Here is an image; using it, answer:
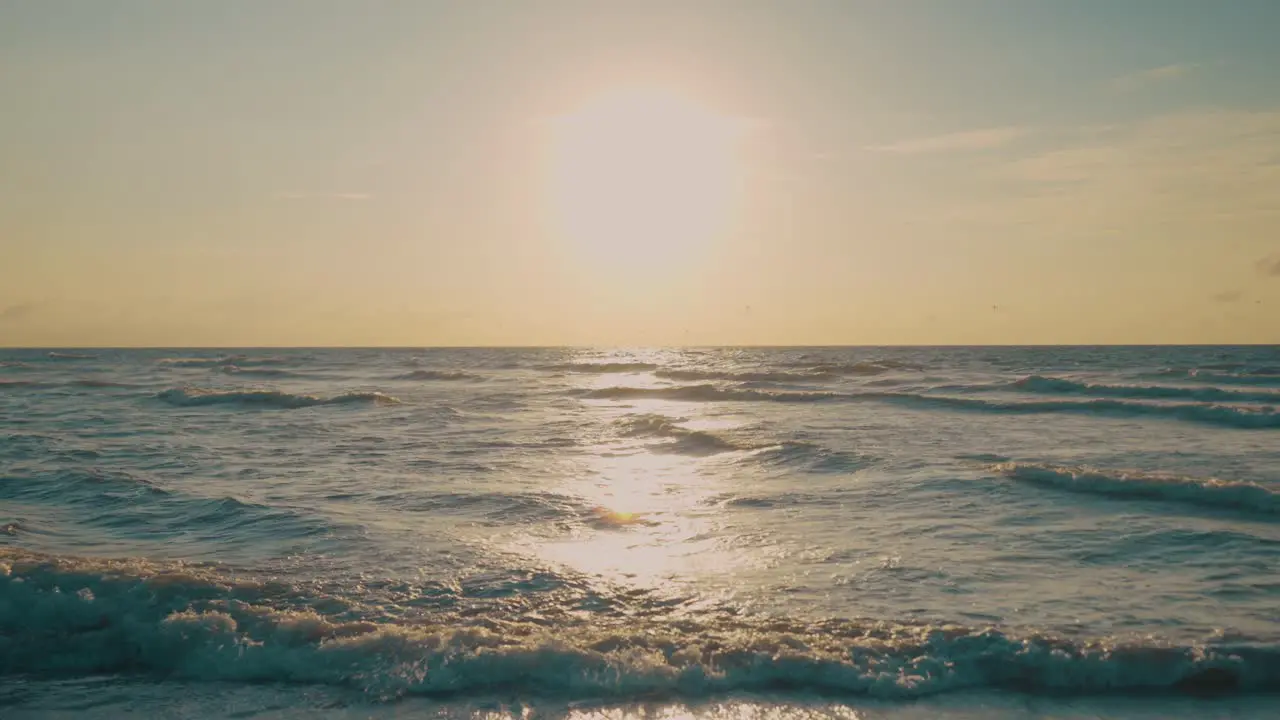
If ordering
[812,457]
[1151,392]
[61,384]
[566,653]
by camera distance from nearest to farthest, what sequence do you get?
[566,653], [812,457], [1151,392], [61,384]

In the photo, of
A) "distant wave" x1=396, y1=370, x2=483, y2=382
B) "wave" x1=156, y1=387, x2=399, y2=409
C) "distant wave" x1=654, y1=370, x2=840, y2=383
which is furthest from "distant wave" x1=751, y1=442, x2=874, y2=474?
"distant wave" x1=396, y1=370, x2=483, y2=382

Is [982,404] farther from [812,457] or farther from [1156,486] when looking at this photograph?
[1156,486]

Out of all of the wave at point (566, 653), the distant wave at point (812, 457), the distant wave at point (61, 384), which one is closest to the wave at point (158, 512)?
the wave at point (566, 653)

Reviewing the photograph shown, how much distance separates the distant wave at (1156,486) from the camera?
1319 centimetres

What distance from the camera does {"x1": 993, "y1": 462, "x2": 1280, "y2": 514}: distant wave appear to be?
13188 mm

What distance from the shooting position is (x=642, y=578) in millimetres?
9688

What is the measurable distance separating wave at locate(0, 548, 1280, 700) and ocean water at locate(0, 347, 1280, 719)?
1.1 inches

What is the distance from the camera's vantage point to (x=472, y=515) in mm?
12961

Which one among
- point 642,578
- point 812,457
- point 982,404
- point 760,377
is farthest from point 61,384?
point 642,578

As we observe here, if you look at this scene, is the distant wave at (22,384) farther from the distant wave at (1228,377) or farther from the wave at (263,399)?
the distant wave at (1228,377)

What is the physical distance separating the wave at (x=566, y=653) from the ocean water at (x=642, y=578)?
0.03 meters

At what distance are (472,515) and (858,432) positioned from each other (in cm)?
1337

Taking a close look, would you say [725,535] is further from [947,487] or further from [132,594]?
[132,594]

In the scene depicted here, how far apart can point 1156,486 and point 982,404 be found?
18399 mm
